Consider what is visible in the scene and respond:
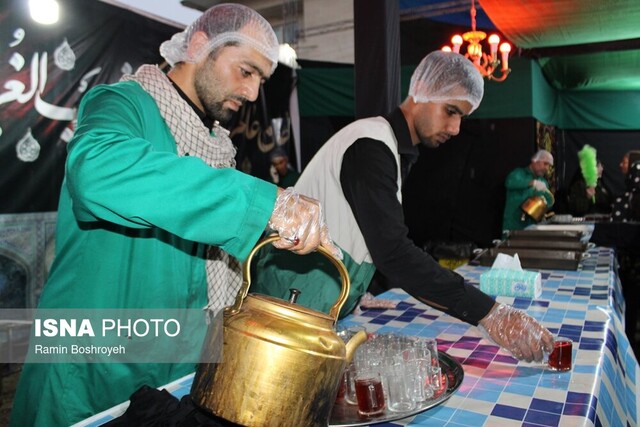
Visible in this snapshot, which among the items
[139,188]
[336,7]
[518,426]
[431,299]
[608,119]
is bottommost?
[518,426]

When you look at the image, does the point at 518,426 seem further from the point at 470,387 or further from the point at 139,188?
the point at 139,188

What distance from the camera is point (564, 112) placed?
1018cm

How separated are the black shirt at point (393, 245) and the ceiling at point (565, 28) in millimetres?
3504

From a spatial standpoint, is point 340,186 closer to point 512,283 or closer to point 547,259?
point 512,283

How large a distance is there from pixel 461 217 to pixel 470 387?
7855 mm

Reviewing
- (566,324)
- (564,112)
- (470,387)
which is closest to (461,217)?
(564,112)

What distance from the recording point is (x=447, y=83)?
2.07 m

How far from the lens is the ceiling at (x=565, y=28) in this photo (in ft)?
15.0

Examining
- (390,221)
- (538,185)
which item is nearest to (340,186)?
(390,221)

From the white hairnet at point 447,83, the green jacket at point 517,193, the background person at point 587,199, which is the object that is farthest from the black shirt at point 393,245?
the background person at point 587,199

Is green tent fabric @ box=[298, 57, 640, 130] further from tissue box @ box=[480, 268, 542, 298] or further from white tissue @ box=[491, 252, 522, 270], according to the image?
tissue box @ box=[480, 268, 542, 298]

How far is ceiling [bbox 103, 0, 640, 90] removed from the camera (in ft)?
15.0

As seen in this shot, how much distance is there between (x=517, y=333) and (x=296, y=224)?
0.91 metres

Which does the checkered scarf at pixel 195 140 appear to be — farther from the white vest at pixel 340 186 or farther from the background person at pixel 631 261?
the background person at pixel 631 261
